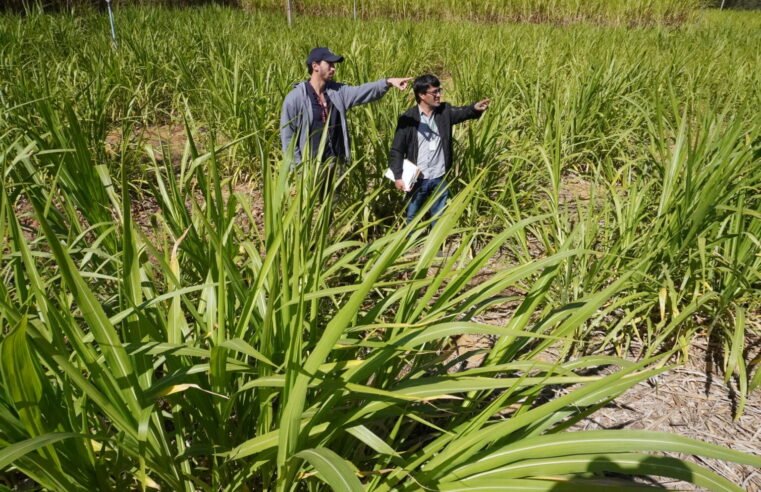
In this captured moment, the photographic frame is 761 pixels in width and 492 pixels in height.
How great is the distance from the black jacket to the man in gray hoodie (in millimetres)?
181

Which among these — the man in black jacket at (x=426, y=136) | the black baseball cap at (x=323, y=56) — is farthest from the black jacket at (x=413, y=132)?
the black baseball cap at (x=323, y=56)

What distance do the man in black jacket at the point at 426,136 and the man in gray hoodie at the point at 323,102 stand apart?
0.15 m

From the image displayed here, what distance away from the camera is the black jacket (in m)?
2.36

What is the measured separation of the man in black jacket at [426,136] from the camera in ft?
7.71

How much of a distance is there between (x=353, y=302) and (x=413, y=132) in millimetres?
1773

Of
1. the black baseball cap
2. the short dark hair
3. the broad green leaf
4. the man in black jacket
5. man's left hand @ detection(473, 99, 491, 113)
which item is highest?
the black baseball cap

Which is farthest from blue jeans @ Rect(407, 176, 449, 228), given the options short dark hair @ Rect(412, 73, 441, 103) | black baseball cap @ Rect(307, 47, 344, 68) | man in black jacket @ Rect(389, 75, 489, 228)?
black baseball cap @ Rect(307, 47, 344, 68)

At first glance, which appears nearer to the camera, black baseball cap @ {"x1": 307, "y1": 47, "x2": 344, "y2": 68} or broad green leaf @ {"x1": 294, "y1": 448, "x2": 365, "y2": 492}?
broad green leaf @ {"x1": 294, "y1": 448, "x2": 365, "y2": 492}

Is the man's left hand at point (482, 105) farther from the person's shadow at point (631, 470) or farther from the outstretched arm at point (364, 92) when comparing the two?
the person's shadow at point (631, 470)

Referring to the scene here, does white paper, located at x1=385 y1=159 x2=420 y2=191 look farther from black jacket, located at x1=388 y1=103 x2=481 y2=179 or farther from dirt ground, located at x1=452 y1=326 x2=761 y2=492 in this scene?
dirt ground, located at x1=452 y1=326 x2=761 y2=492

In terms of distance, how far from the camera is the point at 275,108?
3.36 meters

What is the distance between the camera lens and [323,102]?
2428 mm

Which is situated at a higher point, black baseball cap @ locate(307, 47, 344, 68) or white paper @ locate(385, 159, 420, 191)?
black baseball cap @ locate(307, 47, 344, 68)

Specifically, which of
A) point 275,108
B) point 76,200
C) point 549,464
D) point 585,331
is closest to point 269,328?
point 549,464
